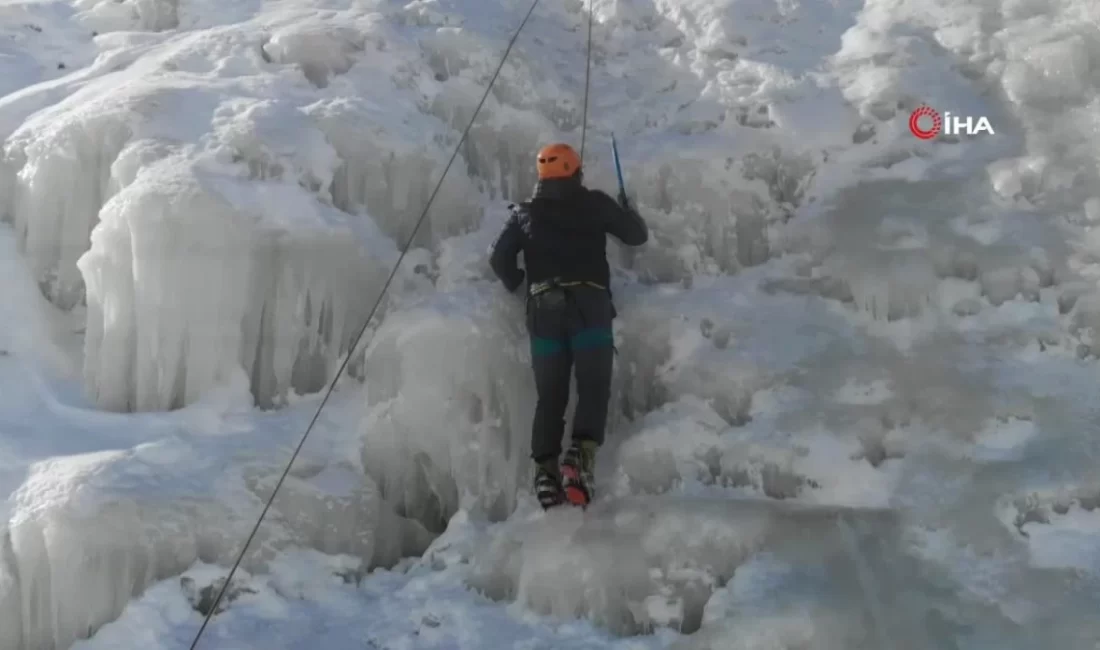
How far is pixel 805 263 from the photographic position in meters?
5.29

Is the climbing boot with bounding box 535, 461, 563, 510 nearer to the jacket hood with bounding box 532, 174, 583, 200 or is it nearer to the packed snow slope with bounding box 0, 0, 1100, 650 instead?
the packed snow slope with bounding box 0, 0, 1100, 650

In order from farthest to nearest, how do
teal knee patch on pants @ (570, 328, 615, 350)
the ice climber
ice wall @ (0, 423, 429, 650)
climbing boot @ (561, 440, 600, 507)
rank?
teal knee patch on pants @ (570, 328, 615, 350) < the ice climber < climbing boot @ (561, 440, 600, 507) < ice wall @ (0, 423, 429, 650)

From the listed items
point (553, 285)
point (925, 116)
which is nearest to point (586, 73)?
point (925, 116)

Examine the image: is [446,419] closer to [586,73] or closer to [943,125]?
[586,73]

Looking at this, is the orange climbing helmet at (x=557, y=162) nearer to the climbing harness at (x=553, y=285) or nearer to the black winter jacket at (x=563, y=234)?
the black winter jacket at (x=563, y=234)

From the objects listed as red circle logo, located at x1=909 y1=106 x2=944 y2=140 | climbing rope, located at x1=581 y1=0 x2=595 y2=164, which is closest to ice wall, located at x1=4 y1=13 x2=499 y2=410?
climbing rope, located at x1=581 y1=0 x2=595 y2=164

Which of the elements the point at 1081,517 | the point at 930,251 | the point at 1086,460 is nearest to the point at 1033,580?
the point at 1081,517

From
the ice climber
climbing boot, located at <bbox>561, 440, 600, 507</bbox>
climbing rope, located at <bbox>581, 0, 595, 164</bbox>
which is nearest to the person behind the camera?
climbing boot, located at <bbox>561, 440, 600, 507</bbox>

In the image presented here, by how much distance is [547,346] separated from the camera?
4289 millimetres

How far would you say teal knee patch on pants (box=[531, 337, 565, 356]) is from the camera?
14.0ft

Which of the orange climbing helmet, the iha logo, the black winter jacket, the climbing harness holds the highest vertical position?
the orange climbing helmet

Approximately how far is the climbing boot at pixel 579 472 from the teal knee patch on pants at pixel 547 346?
1.43 feet

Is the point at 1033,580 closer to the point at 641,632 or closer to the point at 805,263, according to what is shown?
the point at 641,632

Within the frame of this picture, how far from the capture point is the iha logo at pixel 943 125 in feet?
19.4
